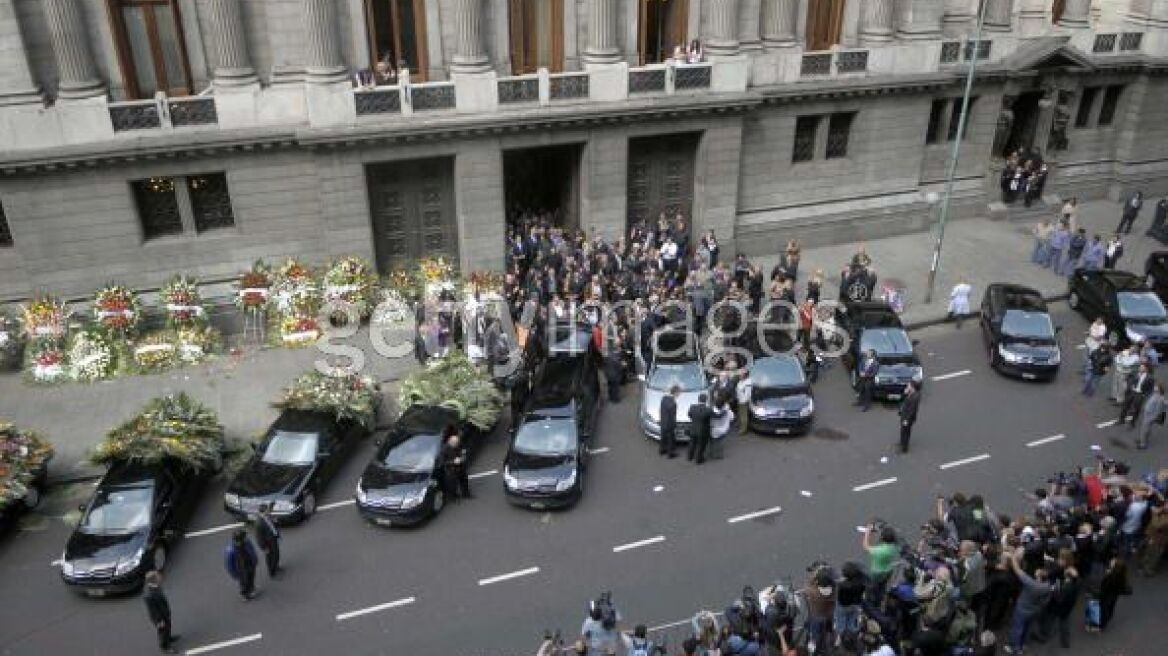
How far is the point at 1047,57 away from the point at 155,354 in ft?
96.9

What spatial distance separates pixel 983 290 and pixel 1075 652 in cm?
1554

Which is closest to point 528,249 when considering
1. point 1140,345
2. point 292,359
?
point 292,359

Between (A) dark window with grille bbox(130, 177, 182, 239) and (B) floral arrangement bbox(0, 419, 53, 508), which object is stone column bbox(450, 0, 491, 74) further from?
(B) floral arrangement bbox(0, 419, 53, 508)

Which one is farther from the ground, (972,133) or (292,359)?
(972,133)

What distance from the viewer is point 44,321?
74.3 ft

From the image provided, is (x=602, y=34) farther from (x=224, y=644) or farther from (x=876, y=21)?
(x=224, y=644)

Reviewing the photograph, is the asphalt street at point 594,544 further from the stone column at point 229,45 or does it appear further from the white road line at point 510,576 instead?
the stone column at point 229,45

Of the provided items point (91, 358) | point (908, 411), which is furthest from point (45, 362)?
point (908, 411)

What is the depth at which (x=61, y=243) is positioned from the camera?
23.5 m

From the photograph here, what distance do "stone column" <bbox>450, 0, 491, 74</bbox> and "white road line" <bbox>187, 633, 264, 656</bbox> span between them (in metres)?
15.7

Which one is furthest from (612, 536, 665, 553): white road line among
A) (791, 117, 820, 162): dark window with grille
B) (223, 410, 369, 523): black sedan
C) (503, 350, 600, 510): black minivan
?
(791, 117, 820, 162): dark window with grille

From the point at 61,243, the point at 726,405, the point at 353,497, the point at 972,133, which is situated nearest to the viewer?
the point at 353,497

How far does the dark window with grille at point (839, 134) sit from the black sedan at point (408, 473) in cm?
1813

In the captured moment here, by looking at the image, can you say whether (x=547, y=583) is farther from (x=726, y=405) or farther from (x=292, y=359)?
(x=292, y=359)
